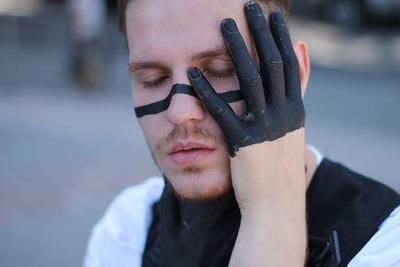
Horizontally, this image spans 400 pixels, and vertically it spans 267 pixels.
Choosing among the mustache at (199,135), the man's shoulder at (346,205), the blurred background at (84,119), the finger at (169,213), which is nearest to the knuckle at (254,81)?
the mustache at (199,135)

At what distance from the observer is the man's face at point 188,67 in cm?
169

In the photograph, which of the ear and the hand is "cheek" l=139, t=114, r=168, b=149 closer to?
the hand

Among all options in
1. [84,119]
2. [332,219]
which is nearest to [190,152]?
[332,219]

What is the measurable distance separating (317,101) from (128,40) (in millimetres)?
7293

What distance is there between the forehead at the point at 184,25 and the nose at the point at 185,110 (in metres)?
0.16

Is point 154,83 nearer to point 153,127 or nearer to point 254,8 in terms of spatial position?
point 153,127

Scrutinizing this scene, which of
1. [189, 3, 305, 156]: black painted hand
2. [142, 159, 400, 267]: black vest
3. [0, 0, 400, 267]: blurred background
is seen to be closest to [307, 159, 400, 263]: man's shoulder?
[142, 159, 400, 267]: black vest

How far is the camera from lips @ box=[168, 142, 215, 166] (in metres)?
1.70

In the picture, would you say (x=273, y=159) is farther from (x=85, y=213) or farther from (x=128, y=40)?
(x=85, y=213)

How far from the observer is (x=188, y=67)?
171cm

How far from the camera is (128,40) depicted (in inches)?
77.4

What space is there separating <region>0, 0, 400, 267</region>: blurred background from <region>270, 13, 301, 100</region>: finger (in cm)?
64

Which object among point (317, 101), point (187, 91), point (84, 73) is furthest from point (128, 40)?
point (84, 73)

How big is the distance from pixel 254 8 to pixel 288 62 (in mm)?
229
